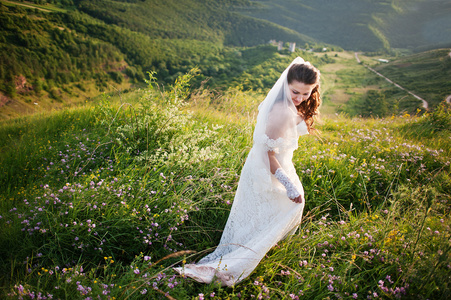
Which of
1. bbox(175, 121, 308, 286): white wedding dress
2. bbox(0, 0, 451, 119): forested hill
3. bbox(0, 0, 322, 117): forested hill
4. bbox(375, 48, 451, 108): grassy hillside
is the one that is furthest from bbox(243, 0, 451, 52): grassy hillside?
bbox(175, 121, 308, 286): white wedding dress

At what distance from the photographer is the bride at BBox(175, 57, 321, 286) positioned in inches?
82.7

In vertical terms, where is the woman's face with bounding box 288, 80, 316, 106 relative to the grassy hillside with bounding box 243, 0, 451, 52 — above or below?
below

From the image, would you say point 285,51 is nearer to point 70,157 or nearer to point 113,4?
point 113,4

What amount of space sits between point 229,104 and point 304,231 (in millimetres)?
3847

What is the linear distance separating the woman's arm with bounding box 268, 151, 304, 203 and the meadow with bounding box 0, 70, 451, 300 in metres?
0.62

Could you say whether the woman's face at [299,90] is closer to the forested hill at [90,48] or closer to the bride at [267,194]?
the bride at [267,194]

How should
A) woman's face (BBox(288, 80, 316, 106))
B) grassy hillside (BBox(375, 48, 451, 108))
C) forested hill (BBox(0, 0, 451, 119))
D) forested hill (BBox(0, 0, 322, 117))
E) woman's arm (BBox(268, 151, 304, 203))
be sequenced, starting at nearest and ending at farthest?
woman's arm (BBox(268, 151, 304, 203)) → woman's face (BBox(288, 80, 316, 106)) → grassy hillside (BBox(375, 48, 451, 108)) → forested hill (BBox(0, 0, 322, 117)) → forested hill (BBox(0, 0, 451, 119))

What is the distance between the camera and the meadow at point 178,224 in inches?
71.2

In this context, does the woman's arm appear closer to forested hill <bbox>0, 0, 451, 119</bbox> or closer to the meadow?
the meadow

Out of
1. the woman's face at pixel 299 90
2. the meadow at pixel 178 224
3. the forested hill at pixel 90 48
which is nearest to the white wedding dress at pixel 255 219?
the meadow at pixel 178 224

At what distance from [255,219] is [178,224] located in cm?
88

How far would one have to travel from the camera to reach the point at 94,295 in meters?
1.57

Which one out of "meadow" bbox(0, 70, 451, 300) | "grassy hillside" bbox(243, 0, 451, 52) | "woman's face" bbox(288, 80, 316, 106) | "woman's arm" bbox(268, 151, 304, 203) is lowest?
"meadow" bbox(0, 70, 451, 300)

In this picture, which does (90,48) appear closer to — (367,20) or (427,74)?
(427,74)
